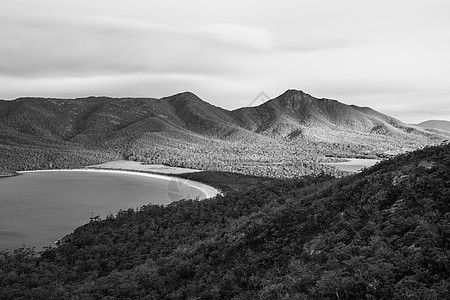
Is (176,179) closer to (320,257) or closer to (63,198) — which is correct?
(63,198)

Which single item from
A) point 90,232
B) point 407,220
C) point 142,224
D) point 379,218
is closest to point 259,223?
point 379,218

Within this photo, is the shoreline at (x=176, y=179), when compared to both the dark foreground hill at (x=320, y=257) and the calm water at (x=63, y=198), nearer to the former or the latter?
the calm water at (x=63, y=198)

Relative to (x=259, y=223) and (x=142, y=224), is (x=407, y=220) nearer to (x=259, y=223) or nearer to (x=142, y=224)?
(x=259, y=223)

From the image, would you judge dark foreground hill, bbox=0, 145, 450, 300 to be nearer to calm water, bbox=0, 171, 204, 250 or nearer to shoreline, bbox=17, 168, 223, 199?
calm water, bbox=0, 171, 204, 250

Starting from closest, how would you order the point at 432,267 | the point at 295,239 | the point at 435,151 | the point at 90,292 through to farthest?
the point at 432,267 → the point at 295,239 → the point at 435,151 → the point at 90,292

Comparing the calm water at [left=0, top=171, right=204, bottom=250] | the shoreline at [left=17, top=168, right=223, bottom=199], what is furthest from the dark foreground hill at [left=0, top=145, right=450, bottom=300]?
the shoreline at [left=17, top=168, right=223, bottom=199]

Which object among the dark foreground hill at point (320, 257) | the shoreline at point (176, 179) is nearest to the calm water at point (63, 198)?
the shoreline at point (176, 179)
